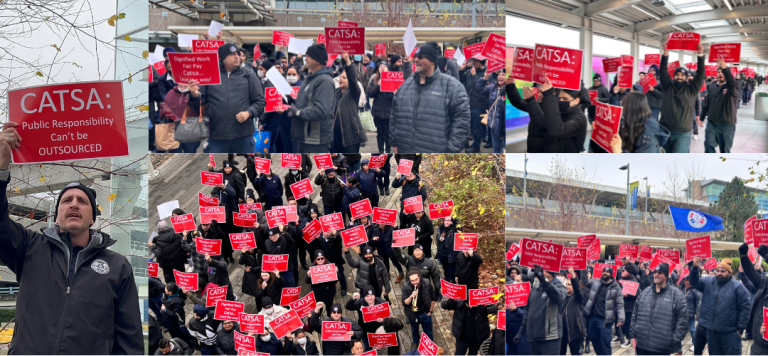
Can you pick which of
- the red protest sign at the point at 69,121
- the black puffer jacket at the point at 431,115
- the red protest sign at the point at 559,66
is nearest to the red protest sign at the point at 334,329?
the black puffer jacket at the point at 431,115

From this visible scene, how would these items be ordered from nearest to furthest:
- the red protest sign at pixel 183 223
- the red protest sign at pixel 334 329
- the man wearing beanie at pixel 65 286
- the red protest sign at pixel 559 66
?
the man wearing beanie at pixel 65 286 < the red protest sign at pixel 559 66 < the red protest sign at pixel 334 329 < the red protest sign at pixel 183 223

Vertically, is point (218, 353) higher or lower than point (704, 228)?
lower

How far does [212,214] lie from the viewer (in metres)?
5.72

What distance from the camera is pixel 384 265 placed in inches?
222

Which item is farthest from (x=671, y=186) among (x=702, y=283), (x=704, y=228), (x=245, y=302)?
(x=245, y=302)

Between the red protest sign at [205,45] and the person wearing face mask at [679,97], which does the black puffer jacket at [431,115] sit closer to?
the red protest sign at [205,45]

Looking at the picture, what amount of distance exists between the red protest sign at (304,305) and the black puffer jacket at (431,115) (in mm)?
1768

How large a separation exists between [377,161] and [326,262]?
115 cm

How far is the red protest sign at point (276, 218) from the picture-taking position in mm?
5703

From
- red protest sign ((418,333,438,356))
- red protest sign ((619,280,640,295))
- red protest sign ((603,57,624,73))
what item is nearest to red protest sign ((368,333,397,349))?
red protest sign ((418,333,438,356))

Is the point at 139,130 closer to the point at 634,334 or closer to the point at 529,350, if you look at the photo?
the point at 529,350

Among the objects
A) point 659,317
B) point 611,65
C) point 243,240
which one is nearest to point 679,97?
point 611,65

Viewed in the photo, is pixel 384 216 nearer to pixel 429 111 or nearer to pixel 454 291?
pixel 454 291

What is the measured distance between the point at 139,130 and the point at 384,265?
2.83 metres
